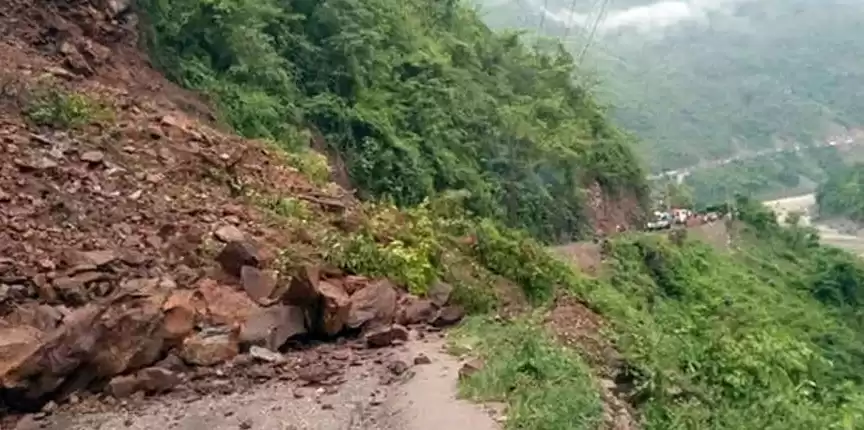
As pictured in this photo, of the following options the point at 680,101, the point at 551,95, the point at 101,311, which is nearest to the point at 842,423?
the point at 101,311

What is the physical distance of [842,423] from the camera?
1170cm

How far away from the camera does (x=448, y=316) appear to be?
10609 millimetres

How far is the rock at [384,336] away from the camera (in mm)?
9297

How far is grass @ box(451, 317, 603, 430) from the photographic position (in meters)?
7.00

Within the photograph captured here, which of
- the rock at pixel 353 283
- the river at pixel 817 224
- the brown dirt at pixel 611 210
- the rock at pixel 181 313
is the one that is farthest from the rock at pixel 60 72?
the river at pixel 817 224

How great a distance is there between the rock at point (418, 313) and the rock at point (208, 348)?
1809 mm

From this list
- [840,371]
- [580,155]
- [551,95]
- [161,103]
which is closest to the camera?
[161,103]

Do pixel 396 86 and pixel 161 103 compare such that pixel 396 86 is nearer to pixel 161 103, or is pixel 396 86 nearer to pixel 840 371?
pixel 161 103

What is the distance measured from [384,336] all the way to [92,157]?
338 cm

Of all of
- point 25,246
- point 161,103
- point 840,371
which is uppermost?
point 161,103

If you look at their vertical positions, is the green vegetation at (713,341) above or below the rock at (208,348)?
below

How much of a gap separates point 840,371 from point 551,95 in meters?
12.2

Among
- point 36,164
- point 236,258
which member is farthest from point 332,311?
point 36,164

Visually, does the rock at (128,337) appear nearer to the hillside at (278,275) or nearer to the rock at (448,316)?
the hillside at (278,275)
